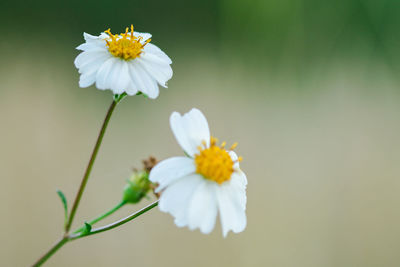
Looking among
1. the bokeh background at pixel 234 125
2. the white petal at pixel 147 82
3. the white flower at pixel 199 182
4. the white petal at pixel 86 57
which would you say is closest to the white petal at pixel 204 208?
the white flower at pixel 199 182

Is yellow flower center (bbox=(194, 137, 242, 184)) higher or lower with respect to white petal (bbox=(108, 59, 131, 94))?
lower

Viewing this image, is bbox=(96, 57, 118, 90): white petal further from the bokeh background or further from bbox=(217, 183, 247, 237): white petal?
the bokeh background

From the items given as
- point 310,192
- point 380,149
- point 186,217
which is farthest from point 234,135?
point 186,217

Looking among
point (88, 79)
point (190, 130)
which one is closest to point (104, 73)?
point (88, 79)

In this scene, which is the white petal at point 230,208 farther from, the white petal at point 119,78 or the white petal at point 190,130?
the white petal at point 119,78

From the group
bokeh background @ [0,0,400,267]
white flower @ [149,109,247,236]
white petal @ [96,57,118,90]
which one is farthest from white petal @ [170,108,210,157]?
bokeh background @ [0,0,400,267]

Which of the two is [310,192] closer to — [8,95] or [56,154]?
[56,154]

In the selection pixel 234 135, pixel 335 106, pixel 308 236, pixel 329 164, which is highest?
pixel 335 106
